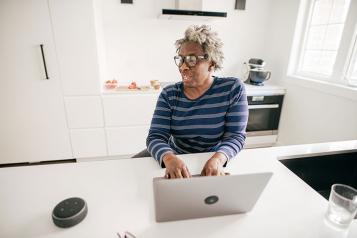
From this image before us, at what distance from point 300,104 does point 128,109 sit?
6.16 ft

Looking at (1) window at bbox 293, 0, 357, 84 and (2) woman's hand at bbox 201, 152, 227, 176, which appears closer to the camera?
(2) woman's hand at bbox 201, 152, 227, 176

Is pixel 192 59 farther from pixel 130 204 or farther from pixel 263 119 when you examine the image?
pixel 263 119

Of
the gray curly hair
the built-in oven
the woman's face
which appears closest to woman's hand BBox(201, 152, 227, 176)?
the woman's face

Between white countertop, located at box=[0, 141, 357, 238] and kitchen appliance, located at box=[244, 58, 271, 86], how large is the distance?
5.87 ft

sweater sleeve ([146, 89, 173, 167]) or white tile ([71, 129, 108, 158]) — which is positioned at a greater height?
sweater sleeve ([146, 89, 173, 167])

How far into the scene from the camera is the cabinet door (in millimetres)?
1862

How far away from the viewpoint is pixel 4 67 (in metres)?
1.96

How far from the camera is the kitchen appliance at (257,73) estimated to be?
8.35 ft

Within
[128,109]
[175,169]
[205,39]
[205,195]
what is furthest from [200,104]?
[128,109]

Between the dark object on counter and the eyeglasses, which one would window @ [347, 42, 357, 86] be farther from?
the dark object on counter

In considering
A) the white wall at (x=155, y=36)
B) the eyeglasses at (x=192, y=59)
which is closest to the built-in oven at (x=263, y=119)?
the white wall at (x=155, y=36)

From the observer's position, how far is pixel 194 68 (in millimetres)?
1104

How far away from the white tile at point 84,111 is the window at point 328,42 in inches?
89.9

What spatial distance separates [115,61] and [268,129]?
6.82 ft
